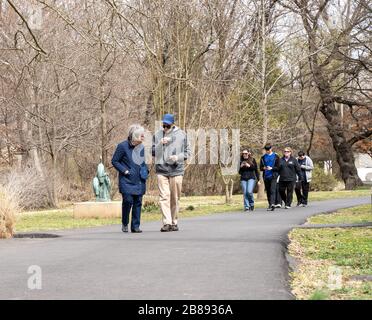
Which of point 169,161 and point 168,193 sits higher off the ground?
point 169,161

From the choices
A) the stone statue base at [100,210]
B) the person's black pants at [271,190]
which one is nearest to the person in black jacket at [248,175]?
the person's black pants at [271,190]

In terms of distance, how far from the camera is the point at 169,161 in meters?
13.5

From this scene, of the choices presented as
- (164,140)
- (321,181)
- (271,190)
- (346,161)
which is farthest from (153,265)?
(346,161)

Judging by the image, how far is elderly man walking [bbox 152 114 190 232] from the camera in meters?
13.5

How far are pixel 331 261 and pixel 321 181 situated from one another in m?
33.6

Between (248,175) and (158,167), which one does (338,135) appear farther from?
(158,167)

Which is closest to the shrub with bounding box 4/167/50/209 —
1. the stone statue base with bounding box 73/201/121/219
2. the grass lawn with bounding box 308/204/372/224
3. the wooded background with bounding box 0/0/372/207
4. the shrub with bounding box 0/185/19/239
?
the wooded background with bounding box 0/0/372/207

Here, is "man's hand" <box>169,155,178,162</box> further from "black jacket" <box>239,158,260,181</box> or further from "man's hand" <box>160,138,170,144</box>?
"black jacket" <box>239,158,260,181</box>

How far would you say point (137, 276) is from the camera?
25.6 ft

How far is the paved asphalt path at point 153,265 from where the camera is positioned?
6.84 metres

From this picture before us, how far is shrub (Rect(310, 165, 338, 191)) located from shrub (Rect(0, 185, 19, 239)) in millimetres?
30871

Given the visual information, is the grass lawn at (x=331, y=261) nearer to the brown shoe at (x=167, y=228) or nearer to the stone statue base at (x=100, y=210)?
the brown shoe at (x=167, y=228)

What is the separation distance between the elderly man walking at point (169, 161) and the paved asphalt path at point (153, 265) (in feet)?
1.76
